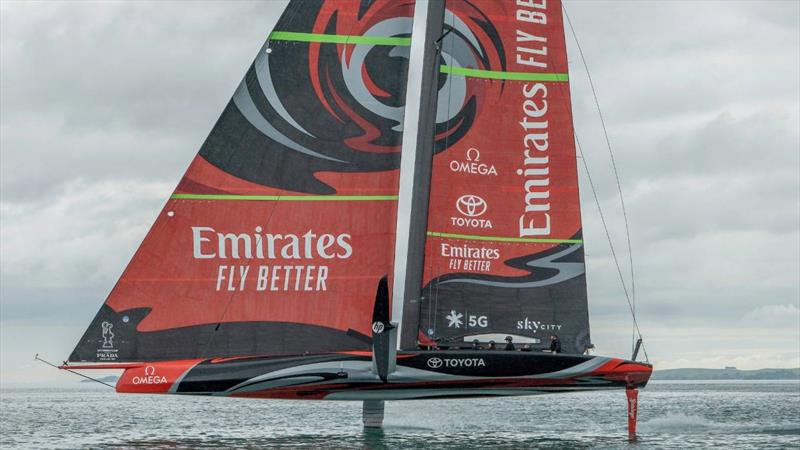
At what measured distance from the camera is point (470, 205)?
25062 millimetres

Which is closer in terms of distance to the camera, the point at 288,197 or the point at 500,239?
the point at 288,197

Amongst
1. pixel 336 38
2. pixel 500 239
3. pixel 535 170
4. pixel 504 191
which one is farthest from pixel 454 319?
pixel 336 38

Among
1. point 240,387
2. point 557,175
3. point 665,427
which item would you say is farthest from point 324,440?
point 665,427

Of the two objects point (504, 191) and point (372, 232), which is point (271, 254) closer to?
point (372, 232)

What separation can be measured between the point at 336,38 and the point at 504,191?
5064 mm

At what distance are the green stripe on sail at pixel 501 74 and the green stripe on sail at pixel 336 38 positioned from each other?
4.00 ft

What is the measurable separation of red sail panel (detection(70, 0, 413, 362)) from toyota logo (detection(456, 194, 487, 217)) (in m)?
1.52

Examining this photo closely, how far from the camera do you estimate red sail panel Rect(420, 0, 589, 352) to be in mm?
24906

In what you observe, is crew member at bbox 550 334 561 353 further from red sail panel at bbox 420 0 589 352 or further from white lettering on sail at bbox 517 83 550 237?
white lettering on sail at bbox 517 83 550 237

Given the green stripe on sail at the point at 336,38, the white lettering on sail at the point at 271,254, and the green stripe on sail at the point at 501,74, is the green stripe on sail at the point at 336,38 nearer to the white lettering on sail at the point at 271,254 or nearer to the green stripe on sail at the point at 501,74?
the green stripe on sail at the point at 501,74

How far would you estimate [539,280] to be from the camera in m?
25.3

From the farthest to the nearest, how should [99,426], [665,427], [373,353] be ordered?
[99,426] < [665,427] < [373,353]

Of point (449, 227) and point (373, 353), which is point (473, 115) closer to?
point (449, 227)

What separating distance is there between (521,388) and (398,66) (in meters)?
7.56
